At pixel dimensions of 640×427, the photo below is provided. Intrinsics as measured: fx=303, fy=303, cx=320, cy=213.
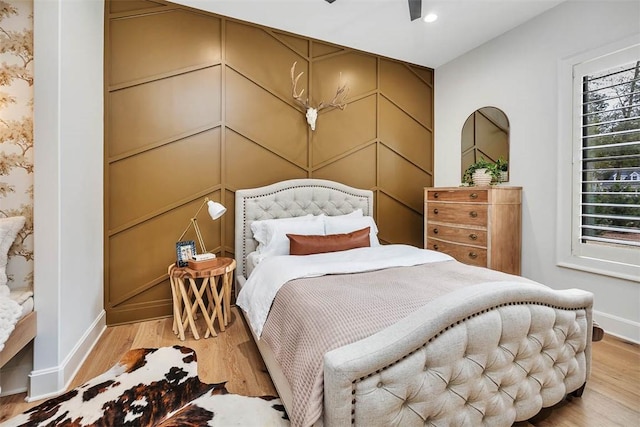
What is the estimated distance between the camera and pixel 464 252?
317 cm

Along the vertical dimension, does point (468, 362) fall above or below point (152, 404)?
above

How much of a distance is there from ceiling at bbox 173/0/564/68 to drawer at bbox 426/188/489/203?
1.71 m

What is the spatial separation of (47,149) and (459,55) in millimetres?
4193

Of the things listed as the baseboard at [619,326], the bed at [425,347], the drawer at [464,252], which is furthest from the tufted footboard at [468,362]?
the drawer at [464,252]

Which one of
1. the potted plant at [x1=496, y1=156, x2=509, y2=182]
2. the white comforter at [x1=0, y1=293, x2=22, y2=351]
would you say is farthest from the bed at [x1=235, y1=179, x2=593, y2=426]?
the potted plant at [x1=496, y1=156, x2=509, y2=182]

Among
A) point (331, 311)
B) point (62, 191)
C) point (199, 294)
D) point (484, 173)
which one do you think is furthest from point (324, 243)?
point (484, 173)

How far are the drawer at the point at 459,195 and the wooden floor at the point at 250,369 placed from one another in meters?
1.47

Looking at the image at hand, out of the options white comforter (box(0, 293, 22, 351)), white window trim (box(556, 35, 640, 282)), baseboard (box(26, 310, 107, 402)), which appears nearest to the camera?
white comforter (box(0, 293, 22, 351))

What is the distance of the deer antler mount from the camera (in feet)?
10.9

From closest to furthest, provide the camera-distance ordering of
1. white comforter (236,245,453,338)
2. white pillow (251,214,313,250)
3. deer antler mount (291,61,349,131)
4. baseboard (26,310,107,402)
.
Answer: baseboard (26,310,107,402) → white comforter (236,245,453,338) → white pillow (251,214,313,250) → deer antler mount (291,61,349,131)

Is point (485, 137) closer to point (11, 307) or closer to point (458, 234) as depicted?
point (458, 234)

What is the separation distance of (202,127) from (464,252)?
295 centimetres

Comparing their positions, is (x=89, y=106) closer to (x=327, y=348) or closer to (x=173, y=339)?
(x=173, y=339)

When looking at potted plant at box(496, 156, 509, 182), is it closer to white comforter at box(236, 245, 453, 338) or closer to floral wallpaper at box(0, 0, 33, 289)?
white comforter at box(236, 245, 453, 338)
